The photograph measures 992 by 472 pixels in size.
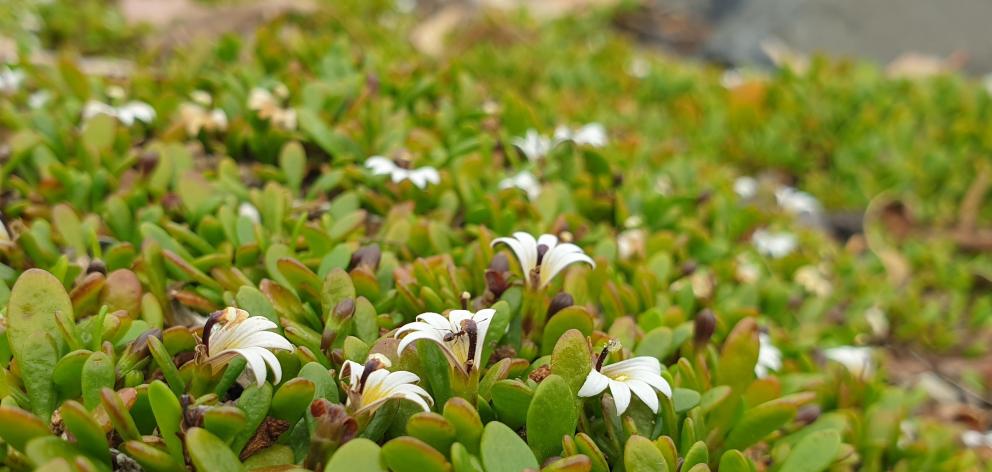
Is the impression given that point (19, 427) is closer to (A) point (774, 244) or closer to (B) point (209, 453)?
(B) point (209, 453)

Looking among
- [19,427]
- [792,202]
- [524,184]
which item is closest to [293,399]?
[19,427]

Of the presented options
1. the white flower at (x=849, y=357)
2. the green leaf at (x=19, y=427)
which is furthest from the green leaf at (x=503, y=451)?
the white flower at (x=849, y=357)

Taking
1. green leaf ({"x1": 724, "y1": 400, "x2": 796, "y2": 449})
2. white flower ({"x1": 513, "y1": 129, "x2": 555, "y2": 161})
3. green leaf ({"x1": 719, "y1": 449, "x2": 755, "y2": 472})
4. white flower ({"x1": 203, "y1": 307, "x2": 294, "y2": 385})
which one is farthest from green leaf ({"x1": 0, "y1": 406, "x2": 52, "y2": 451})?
white flower ({"x1": 513, "y1": 129, "x2": 555, "y2": 161})

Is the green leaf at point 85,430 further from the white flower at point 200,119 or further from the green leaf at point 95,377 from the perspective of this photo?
the white flower at point 200,119

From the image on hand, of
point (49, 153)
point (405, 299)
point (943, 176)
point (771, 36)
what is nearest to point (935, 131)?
point (943, 176)

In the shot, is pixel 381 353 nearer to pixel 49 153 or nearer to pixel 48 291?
pixel 48 291

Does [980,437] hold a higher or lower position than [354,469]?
lower

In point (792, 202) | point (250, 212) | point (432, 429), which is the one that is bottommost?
point (792, 202)
